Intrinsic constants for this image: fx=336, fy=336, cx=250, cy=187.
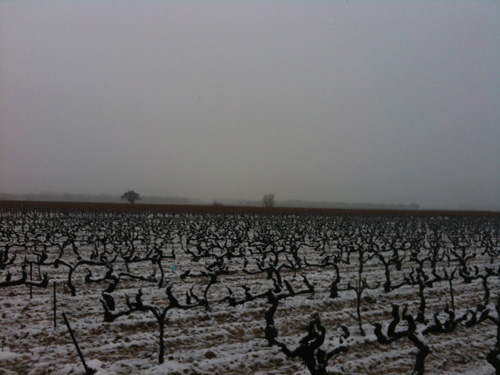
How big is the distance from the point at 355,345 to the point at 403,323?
1.60 m

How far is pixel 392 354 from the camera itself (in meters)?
5.79

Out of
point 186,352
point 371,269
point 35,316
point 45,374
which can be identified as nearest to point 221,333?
point 186,352

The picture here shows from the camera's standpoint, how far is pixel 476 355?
19.3 feet

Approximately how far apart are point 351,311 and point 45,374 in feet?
20.6

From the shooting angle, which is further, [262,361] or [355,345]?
[355,345]

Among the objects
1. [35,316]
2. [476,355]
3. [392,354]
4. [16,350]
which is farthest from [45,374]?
[476,355]

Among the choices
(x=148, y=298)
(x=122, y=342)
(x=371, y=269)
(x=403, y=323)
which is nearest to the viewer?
(x=122, y=342)

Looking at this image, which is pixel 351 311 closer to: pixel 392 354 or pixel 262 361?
pixel 392 354

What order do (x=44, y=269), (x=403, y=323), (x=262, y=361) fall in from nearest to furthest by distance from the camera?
1. (x=262, y=361)
2. (x=403, y=323)
3. (x=44, y=269)

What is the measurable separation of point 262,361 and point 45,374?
3326mm

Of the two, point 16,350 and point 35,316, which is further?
point 35,316

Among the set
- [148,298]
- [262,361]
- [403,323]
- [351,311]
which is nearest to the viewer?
[262,361]

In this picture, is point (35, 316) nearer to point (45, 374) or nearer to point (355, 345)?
point (45, 374)

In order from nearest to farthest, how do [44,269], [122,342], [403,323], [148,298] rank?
[122,342] < [403,323] < [148,298] < [44,269]
